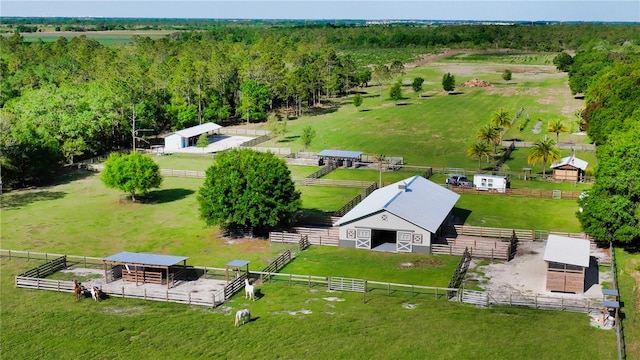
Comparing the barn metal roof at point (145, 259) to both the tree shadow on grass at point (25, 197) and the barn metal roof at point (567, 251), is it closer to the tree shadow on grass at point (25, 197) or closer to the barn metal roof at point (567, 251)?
the barn metal roof at point (567, 251)

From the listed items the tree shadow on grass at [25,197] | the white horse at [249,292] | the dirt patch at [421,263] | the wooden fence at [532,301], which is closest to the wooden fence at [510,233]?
the dirt patch at [421,263]

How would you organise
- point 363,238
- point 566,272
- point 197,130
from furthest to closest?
point 197,130, point 363,238, point 566,272

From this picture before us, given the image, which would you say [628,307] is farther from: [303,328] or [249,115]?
[249,115]

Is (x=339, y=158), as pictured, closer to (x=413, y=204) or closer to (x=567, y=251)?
(x=413, y=204)

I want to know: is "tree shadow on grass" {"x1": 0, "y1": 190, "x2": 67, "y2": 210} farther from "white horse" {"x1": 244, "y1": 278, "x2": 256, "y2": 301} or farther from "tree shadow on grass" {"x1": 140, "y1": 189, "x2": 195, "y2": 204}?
"white horse" {"x1": 244, "y1": 278, "x2": 256, "y2": 301}

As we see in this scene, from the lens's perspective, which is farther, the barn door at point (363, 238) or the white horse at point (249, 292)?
the barn door at point (363, 238)

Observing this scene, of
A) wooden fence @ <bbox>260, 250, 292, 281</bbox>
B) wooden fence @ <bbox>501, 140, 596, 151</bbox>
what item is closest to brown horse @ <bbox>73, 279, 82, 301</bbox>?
wooden fence @ <bbox>260, 250, 292, 281</bbox>

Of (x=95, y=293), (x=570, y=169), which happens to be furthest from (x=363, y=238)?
(x=570, y=169)
